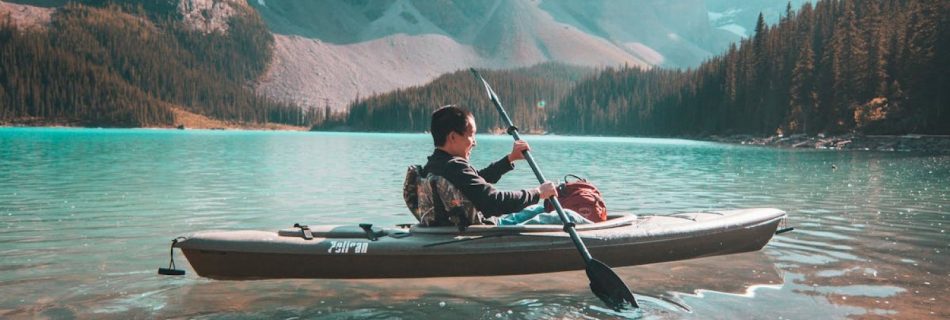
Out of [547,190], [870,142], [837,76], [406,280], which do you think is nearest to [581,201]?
[547,190]

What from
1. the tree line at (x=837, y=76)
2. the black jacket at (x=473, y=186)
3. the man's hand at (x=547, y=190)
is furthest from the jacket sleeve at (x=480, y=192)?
the tree line at (x=837, y=76)

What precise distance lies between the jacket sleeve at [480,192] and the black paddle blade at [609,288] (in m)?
1.31

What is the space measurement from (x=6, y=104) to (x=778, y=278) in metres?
210

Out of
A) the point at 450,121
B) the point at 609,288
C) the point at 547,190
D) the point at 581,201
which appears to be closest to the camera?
the point at 450,121

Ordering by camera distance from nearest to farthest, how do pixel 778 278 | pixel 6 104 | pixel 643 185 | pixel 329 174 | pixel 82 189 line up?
pixel 778 278 < pixel 82 189 < pixel 643 185 < pixel 329 174 < pixel 6 104

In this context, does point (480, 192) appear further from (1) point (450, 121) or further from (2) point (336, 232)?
(2) point (336, 232)

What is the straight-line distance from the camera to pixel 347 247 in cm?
876

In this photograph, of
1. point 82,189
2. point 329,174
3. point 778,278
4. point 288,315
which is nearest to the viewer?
point 288,315

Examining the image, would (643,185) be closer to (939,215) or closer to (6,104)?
(939,215)

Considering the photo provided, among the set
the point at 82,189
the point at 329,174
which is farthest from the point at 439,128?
the point at 329,174

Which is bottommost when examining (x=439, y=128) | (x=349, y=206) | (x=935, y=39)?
(x=349, y=206)

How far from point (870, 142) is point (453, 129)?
67977mm

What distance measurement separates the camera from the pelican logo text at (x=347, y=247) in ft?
28.6

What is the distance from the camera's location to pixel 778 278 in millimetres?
9930
